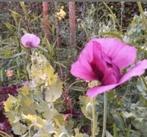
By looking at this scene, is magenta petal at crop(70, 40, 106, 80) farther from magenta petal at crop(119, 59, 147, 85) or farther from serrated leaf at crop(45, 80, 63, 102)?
serrated leaf at crop(45, 80, 63, 102)

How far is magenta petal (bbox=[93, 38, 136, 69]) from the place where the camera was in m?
0.78

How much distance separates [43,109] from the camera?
1044 millimetres

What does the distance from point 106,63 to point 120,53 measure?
29 millimetres

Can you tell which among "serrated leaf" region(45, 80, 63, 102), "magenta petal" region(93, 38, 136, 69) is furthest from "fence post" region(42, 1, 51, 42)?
"magenta petal" region(93, 38, 136, 69)

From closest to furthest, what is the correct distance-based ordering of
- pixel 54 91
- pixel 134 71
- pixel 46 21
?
1. pixel 134 71
2. pixel 54 91
3. pixel 46 21

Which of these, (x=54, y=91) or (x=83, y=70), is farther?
(x=54, y=91)

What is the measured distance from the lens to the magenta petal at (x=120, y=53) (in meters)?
0.78

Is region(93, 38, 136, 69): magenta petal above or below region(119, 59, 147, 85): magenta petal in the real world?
above

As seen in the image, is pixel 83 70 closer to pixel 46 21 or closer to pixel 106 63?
pixel 106 63

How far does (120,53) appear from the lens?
792 millimetres

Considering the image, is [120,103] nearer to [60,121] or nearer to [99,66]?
[60,121]

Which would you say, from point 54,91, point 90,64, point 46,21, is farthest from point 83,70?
point 46,21

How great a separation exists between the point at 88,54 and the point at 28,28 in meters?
2.66

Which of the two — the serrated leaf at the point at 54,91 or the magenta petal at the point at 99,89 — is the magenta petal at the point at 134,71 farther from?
the serrated leaf at the point at 54,91
